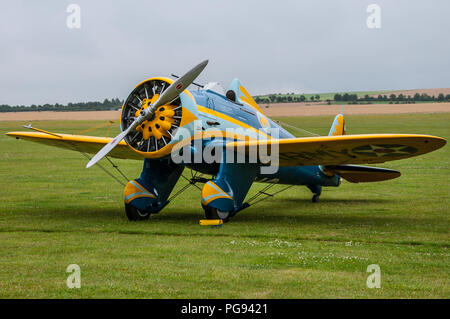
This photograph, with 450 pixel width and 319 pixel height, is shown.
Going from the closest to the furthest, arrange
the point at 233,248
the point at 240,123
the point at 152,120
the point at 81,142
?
1. the point at 233,248
2. the point at 152,120
3. the point at 240,123
4. the point at 81,142

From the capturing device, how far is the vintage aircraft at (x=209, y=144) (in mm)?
10688

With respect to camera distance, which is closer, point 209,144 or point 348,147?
point 348,147

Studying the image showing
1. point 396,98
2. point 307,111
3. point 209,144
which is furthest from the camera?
point 396,98

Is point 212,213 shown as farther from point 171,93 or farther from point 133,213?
point 171,93

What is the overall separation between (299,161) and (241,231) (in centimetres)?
229

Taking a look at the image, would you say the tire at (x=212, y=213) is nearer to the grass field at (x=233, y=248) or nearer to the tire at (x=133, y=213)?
the grass field at (x=233, y=248)

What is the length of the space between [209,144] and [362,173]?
4711 millimetres

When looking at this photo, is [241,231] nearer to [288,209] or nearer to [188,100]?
[188,100]

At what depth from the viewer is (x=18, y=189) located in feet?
59.2

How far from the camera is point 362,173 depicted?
14430 mm

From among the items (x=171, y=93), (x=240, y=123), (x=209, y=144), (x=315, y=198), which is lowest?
(x=315, y=198)

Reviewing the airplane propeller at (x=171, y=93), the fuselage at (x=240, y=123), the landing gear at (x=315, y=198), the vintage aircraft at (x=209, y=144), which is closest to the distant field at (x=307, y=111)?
the landing gear at (x=315, y=198)

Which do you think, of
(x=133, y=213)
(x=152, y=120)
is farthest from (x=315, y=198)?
(x=152, y=120)
